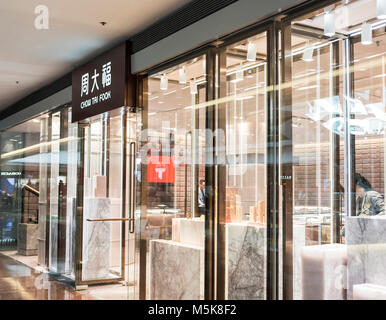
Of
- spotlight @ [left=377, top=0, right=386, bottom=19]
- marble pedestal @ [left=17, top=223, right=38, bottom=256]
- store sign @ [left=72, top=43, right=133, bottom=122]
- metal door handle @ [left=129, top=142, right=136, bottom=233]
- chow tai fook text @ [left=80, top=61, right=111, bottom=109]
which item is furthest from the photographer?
marble pedestal @ [left=17, top=223, right=38, bottom=256]

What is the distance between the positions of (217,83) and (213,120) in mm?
356

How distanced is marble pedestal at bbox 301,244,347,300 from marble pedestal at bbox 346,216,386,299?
76mm

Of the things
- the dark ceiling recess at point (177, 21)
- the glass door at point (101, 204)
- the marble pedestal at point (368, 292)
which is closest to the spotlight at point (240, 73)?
the dark ceiling recess at point (177, 21)

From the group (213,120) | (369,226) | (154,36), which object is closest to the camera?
(369,226)

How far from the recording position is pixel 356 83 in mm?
3939

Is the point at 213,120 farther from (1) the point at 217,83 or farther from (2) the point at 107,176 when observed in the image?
(2) the point at 107,176

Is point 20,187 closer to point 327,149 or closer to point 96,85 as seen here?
point 96,85

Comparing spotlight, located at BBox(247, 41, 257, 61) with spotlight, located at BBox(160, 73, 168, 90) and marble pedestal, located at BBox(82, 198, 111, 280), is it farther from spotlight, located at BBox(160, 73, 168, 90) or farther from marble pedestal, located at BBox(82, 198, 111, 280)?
marble pedestal, located at BBox(82, 198, 111, 280)

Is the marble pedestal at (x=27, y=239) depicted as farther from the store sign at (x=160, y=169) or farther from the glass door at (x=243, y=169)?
the glass door at (x=243, y=169)

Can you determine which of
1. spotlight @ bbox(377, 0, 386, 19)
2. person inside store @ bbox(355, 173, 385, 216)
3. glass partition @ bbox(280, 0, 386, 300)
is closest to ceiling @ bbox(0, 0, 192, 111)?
glass partition @ bbox(280, 0, 386, 300)

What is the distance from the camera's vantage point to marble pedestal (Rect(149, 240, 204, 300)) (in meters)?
4.79

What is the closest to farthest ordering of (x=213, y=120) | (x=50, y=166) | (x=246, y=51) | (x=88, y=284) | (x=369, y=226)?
(x=369, y=226), (x=246, y=51), (x=213, y=120), (x=88, y=284), (x=50, y=166)

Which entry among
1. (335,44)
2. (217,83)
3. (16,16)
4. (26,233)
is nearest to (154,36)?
(217,83)

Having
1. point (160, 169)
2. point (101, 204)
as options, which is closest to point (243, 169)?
point (160, 169)
